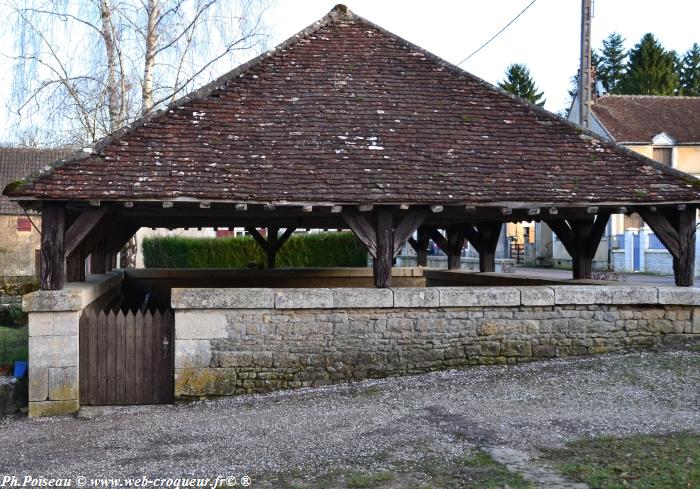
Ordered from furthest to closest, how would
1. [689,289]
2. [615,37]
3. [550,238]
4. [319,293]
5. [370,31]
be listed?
1. [615,37]
2. [550,238]
3. [370,31]
4. [689,289]
5. [319,293]

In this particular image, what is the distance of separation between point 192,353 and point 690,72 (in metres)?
43.9

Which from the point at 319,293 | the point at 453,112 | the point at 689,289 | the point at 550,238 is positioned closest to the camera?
the point at 319,293

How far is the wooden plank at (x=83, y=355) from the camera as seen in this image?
7902 millimetres

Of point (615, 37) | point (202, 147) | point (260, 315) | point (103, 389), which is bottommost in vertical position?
point (103, 389)

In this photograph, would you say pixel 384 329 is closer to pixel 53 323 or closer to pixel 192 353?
pixel 192 353

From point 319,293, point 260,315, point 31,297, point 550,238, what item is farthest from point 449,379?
point 550,238

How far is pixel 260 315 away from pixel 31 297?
2.43 metres

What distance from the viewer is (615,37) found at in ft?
151

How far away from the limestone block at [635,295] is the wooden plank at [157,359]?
5425 mm

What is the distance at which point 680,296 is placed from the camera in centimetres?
884

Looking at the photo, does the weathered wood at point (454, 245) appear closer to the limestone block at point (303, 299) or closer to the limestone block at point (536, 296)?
the limestone block at point (536, 296)

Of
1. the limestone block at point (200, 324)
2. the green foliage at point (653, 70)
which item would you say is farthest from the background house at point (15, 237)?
the green foliage at point (653, 70)

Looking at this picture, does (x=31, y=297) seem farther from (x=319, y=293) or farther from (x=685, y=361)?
(x=685, y=361)

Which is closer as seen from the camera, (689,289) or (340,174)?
(340,174)
